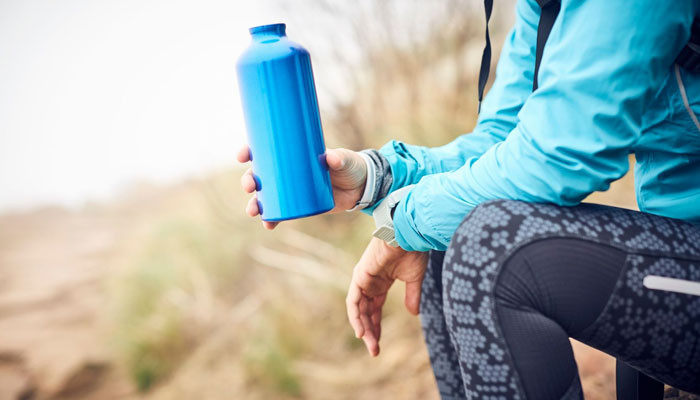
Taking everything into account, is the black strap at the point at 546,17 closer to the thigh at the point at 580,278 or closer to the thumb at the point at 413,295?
the thigh at the point at 580,278

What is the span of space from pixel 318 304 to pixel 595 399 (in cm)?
160

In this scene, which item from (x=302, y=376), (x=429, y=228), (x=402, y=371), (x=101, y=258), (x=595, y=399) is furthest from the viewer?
(x=101, y=258)

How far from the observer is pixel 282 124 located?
106 centimetres

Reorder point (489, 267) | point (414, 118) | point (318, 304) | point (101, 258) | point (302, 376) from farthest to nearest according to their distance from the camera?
point (101, 258), point (414, 118), point (318, 304), point (302, 376), point (489, 267)

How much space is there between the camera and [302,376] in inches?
94.8

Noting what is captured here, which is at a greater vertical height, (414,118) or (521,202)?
(521,202)

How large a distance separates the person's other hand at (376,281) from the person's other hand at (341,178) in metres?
0.12

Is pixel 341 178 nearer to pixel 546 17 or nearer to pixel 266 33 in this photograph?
pixel 266 33

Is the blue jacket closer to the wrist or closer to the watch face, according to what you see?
the watch face

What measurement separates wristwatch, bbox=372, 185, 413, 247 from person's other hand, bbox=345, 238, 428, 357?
0.04 meters

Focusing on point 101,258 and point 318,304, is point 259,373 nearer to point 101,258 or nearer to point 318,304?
point 318,304

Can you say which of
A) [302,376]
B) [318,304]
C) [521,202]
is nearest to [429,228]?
[521,202]

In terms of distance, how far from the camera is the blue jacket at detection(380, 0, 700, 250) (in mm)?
770

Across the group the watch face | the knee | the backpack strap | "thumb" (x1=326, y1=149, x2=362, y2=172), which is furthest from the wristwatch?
the backpack strap
